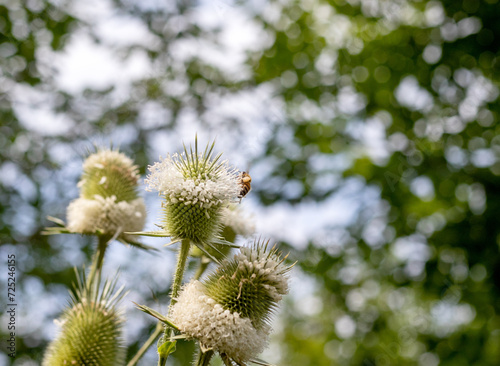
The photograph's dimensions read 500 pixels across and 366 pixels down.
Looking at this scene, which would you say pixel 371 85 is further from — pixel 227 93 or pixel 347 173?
pixel 227 93

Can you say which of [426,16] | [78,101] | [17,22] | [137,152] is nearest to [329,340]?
[137,152]

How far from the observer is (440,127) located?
5.73 metres

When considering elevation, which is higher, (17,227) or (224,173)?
(17,227)

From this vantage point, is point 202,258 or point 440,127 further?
point 440,127

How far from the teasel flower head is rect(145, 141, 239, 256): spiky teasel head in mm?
163

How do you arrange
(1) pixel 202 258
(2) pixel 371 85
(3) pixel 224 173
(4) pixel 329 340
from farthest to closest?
1. (4) pixel 329 340
2. (2) pixel 371 85
3. (1) pixel 202 258
4. (3) pixel 224 173

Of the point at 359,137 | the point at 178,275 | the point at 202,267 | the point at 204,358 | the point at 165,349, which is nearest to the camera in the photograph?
the point at 165,349

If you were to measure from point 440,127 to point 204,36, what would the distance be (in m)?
3.63

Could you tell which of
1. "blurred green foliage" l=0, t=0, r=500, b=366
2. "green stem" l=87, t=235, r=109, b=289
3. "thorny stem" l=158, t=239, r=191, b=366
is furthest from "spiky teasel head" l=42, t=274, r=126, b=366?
"blurred green foliage" l=0, t=0, r=500, b=366

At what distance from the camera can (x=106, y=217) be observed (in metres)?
2.44

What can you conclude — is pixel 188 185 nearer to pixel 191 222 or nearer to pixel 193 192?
pixel 193 192

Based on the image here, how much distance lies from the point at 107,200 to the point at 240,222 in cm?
70

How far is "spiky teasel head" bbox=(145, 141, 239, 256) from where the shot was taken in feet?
6.05

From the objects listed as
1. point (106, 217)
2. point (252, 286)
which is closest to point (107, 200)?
point (106, 217)
